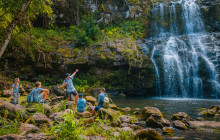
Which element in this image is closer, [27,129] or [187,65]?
[27,129]

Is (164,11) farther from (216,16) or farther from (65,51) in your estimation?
(65,51)

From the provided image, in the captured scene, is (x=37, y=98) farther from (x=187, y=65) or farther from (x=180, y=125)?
(x=187, y=65)

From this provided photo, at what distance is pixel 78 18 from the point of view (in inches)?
754

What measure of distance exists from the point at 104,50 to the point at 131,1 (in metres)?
10.8

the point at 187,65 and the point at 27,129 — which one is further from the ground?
the point at 187,65

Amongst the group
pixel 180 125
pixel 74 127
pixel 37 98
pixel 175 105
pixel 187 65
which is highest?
pixel 187 65

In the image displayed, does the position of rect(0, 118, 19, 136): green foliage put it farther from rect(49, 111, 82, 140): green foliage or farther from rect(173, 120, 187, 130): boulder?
rect(173, 120, 187, 130): boulder

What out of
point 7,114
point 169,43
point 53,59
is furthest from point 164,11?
A: point 7,114

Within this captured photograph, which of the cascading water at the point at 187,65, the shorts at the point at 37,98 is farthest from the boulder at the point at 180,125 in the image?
the cascading water at the point at 187,65

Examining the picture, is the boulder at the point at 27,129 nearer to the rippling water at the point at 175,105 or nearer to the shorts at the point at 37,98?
the shorts at the point at 37,98

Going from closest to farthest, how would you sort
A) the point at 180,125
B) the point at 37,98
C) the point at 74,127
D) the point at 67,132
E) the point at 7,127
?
the point at 67,132 < the point at 74,127 < the point at 7,127 < the point at 180,125 < the point at 37,98

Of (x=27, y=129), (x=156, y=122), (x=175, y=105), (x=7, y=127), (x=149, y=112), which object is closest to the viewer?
(x=27, y=129)

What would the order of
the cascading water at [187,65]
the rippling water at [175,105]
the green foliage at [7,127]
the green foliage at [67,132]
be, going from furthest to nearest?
1. the cascading water at [187,65]
2. the rippling water at [175,105]
3. the green foliage at [7,127]
4. the green foliage at [67,132]

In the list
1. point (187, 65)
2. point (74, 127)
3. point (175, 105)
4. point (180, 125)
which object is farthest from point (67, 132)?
point (187, 65)
